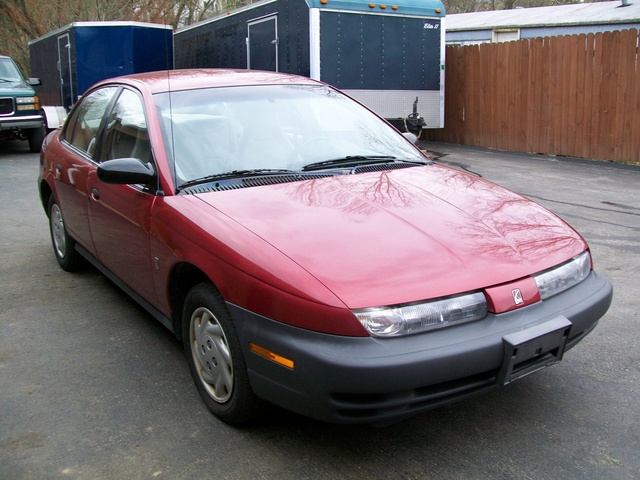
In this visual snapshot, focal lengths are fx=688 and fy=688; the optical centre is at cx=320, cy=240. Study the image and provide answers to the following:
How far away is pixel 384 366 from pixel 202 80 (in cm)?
253

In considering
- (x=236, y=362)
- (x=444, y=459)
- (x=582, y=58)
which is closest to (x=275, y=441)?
(x=236, y=362)

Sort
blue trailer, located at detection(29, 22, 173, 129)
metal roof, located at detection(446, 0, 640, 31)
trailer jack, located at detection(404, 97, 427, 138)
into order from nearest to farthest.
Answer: trailer jack, located at detection(404, 97, 427, 138)
blue trailer, located at detection(29, 22, 173, 129)
metal roof, located at detection(446, 0, 640, 31)

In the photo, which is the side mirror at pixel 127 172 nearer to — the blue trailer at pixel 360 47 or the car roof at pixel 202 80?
the car roof at pixel 202 80

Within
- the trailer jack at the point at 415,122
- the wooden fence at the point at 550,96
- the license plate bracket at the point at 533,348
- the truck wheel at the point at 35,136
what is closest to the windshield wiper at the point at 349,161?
the license plate bracket at the point at 533,348

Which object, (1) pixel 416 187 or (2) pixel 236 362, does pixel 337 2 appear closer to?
(1) pixel 416 187

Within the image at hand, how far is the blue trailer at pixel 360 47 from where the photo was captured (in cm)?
1123

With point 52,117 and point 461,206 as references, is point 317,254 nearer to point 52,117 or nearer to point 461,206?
point 461,206

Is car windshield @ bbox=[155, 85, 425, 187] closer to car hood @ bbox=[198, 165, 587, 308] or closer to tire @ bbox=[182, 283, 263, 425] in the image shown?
car hood @ bbox=[198, 165, 587, 308]

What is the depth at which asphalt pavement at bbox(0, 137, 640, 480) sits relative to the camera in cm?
290

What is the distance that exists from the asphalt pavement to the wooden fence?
7.80 metres

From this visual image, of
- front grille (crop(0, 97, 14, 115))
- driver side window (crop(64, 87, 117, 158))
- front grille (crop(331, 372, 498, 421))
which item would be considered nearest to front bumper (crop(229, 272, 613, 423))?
front grille (crop(331, 372, 498, 421))

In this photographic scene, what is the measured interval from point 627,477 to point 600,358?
47.7 inches

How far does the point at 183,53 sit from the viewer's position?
15.9 metres

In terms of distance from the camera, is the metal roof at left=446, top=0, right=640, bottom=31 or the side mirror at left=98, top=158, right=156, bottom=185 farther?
the metal roof at left=446, top=0, right=640, bottom=31
